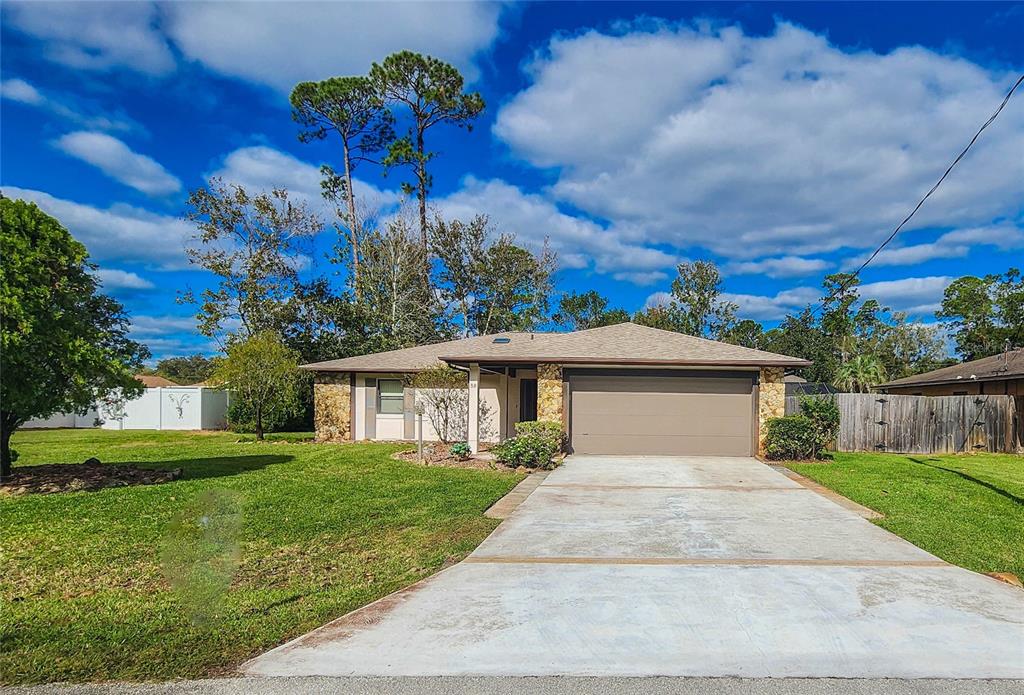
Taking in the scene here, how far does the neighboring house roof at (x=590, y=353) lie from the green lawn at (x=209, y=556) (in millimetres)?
4271

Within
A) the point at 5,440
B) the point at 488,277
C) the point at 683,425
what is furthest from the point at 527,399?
the point at 488,277

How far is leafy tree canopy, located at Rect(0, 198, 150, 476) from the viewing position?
9.18 metres

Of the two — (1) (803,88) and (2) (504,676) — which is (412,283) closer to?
(1) (803,88)

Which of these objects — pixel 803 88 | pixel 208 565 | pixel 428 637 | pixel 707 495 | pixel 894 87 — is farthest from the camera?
pixel 803 88

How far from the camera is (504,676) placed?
3.56m

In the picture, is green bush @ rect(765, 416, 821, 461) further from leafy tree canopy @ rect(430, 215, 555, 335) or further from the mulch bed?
leafy tree canopy @ rect(430, 215, 555, 335)

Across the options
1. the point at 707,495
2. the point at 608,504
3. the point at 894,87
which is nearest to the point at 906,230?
the point at 894,87

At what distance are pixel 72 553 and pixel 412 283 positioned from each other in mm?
23496

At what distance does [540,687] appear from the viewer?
3.42m

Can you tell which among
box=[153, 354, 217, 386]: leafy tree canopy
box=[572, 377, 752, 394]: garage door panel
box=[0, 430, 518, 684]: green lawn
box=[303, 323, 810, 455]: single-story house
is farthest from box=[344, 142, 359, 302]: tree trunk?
box=[153, 354, 217, 386]: leafy tree canopy

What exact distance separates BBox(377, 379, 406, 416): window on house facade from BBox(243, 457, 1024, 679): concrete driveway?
12.0 m

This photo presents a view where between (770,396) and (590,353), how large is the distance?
4.50m

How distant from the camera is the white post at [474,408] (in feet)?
49.9

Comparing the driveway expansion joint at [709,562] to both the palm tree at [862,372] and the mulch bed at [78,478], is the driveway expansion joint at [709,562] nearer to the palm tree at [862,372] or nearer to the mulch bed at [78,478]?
the mulch bed at [78,478]
